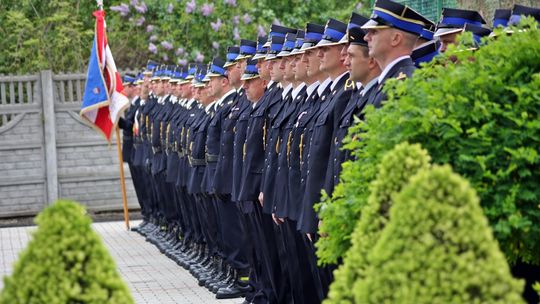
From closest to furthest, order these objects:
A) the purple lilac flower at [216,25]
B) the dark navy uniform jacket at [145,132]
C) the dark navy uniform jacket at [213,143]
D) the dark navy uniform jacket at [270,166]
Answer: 1. the dark navy uniform jacket at [270,166]
2. the dark navy uniform jacket at [213,143]
3. the dark navy uniform jacket at [145,132]
4. the purple lilac flower at [216,25]

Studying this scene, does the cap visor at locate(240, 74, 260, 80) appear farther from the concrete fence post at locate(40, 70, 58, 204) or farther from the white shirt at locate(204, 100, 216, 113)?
the concrete fence post at locate(40, 70, 58, 204)

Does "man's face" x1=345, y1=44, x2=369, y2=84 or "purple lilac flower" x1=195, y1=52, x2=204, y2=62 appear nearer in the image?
"man's face" x1=345, y1=44, x2=369, y2=84

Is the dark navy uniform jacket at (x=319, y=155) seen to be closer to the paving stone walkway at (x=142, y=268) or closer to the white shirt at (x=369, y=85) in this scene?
the white shirt at (x=369, y=85)

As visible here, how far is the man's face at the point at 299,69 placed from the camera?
8.80 m

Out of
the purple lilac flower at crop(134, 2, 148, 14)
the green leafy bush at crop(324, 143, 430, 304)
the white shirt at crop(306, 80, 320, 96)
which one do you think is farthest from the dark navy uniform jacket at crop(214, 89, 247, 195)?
the purple lilac flower at crop(134, 2, 148, 14)

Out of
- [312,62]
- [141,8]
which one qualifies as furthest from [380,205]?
[141,8]

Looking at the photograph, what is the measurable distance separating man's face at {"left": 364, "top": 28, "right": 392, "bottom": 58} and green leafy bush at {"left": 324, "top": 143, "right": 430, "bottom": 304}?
284cm

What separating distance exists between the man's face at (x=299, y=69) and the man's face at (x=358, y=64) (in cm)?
141

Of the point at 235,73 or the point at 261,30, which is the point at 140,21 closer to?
the point at 261,30

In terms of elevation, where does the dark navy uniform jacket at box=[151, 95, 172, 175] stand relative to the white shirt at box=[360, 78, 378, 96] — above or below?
below

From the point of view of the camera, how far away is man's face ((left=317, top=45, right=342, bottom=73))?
324 inches

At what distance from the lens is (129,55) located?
2541cm

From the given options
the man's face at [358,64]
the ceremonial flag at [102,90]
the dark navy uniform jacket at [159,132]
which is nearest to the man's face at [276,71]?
the man's face at [358,64]

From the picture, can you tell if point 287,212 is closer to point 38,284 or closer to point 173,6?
point 38,284
